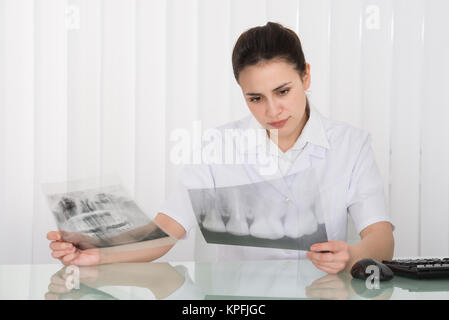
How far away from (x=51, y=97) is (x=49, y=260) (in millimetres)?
685

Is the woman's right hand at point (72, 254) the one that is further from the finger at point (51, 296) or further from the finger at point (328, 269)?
the finger at point (328, 269)

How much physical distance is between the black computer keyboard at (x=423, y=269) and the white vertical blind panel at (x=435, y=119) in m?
1.28

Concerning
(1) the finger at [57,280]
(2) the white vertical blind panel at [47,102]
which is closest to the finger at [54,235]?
(1) the finger at [57,280]

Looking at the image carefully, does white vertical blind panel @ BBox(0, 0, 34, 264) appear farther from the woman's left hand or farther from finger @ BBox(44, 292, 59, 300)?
the woman's left hand

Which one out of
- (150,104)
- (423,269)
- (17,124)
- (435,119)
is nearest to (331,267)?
(423,269)

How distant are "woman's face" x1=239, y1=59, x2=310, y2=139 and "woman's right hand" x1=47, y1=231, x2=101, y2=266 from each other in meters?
0.65

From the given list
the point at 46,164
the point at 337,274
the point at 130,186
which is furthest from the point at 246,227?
the point at 46,164

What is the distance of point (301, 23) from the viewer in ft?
7.00

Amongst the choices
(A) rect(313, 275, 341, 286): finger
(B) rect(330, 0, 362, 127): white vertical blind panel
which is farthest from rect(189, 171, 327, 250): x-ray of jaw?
(B) rect(330, 0, 362, 127): white vertical blind panel

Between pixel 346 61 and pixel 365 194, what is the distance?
2.86 ft

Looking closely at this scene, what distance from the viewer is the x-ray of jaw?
116cm

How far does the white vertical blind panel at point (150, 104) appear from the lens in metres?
2.09

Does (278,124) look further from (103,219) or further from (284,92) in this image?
(103,219)
